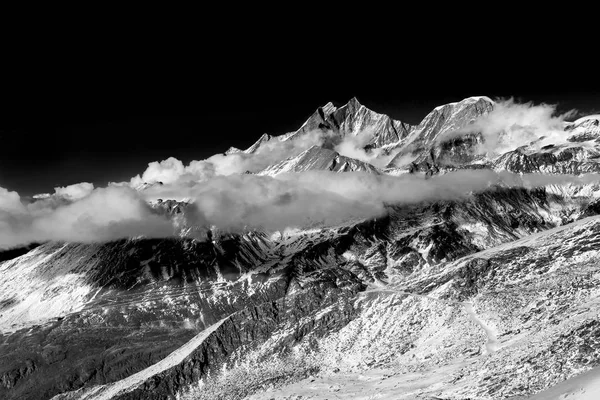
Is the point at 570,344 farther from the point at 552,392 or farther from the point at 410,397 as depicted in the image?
the point at 410,397

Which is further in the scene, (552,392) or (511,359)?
(511,359)

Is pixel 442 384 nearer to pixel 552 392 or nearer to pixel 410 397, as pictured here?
pixel 410 397

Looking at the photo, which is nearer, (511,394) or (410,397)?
(511,394)

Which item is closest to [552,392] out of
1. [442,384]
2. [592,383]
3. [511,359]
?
[592,383]

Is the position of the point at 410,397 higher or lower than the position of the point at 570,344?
lower

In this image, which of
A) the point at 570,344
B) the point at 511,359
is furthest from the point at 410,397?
the point at 570,344

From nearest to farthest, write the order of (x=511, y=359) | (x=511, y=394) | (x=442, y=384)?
(x=511, y=394) < (x=511, y=359) < (x=442, y=384)

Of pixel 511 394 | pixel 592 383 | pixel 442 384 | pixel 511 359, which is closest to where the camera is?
pixel 592 383

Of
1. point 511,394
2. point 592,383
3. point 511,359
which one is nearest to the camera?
point 592,383
